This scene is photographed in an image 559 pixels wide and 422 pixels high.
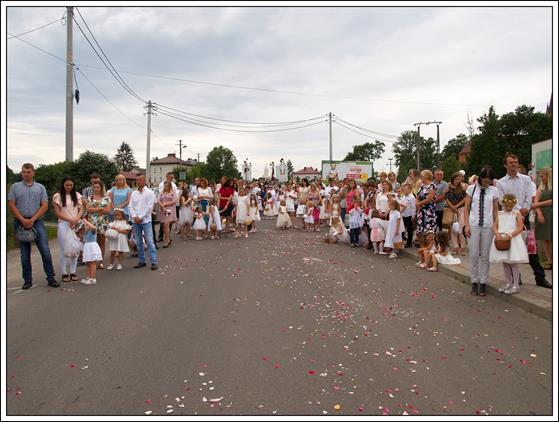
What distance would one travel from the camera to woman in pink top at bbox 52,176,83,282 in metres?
8.45

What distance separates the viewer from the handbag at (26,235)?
7.88 meters

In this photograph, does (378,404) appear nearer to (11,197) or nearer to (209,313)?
(209,313)

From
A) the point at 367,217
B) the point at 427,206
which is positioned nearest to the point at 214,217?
the point at 367,217

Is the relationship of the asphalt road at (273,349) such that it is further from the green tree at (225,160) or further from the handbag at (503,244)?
the green tree at (225,160)

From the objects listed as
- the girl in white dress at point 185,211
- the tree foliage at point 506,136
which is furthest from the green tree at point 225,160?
the girl in white dress at point 185,211

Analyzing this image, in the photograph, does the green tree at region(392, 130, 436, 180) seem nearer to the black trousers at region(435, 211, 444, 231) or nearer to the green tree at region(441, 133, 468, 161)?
the green tree at region(441, 133, 468, 161)

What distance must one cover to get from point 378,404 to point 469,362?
1.43 metres

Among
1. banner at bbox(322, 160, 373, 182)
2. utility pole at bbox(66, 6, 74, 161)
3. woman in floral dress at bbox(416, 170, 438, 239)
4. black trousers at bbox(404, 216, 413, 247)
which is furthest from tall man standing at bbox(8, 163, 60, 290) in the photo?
banner at bbox(322, 160, 373, 182)

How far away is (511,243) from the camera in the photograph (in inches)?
267

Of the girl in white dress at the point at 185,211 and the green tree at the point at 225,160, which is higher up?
the green tree at the point at 225,160

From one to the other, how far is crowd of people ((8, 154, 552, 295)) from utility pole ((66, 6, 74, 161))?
549cm

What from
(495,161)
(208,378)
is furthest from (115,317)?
(495,161)

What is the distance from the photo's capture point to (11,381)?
13.5 ft

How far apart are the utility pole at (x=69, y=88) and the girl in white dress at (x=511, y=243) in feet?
52.6
